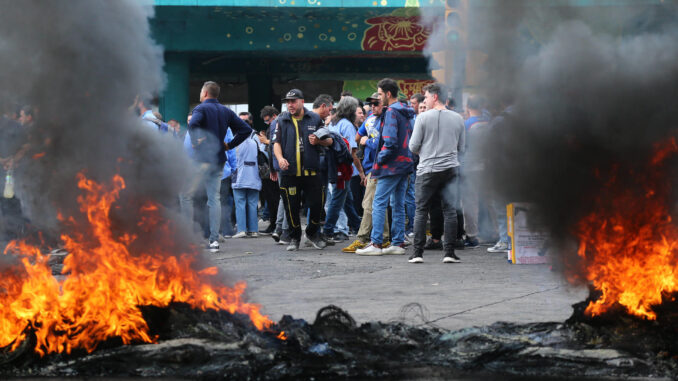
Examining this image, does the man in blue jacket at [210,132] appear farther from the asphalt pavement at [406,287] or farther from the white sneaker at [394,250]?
the white sneaker at [394,250]

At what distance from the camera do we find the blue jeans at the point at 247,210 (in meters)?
13.1

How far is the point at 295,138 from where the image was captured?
35.2 feet

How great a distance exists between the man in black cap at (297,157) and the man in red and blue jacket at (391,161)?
0.95 meters

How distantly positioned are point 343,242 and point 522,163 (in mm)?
7267

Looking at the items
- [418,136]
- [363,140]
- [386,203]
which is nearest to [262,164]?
[363,140]

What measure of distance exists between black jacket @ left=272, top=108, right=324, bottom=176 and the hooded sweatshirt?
97 centimetres

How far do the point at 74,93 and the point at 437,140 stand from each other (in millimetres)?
4973

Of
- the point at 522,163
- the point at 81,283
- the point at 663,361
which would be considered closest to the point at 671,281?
the point at 663,361

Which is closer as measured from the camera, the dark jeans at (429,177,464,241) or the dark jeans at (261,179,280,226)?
the dark jeans at (429,177,464,241)

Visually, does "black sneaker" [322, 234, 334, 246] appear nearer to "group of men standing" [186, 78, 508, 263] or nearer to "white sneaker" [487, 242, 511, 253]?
"group of men standing" [186, 78, 508, 263]

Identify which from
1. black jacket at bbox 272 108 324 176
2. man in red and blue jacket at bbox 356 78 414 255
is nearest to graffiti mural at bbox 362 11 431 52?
black jacket at bbox 272 108 324 176

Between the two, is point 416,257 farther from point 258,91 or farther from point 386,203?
point 258,91

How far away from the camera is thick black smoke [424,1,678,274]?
4.65m

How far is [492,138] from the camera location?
18.5 ft
